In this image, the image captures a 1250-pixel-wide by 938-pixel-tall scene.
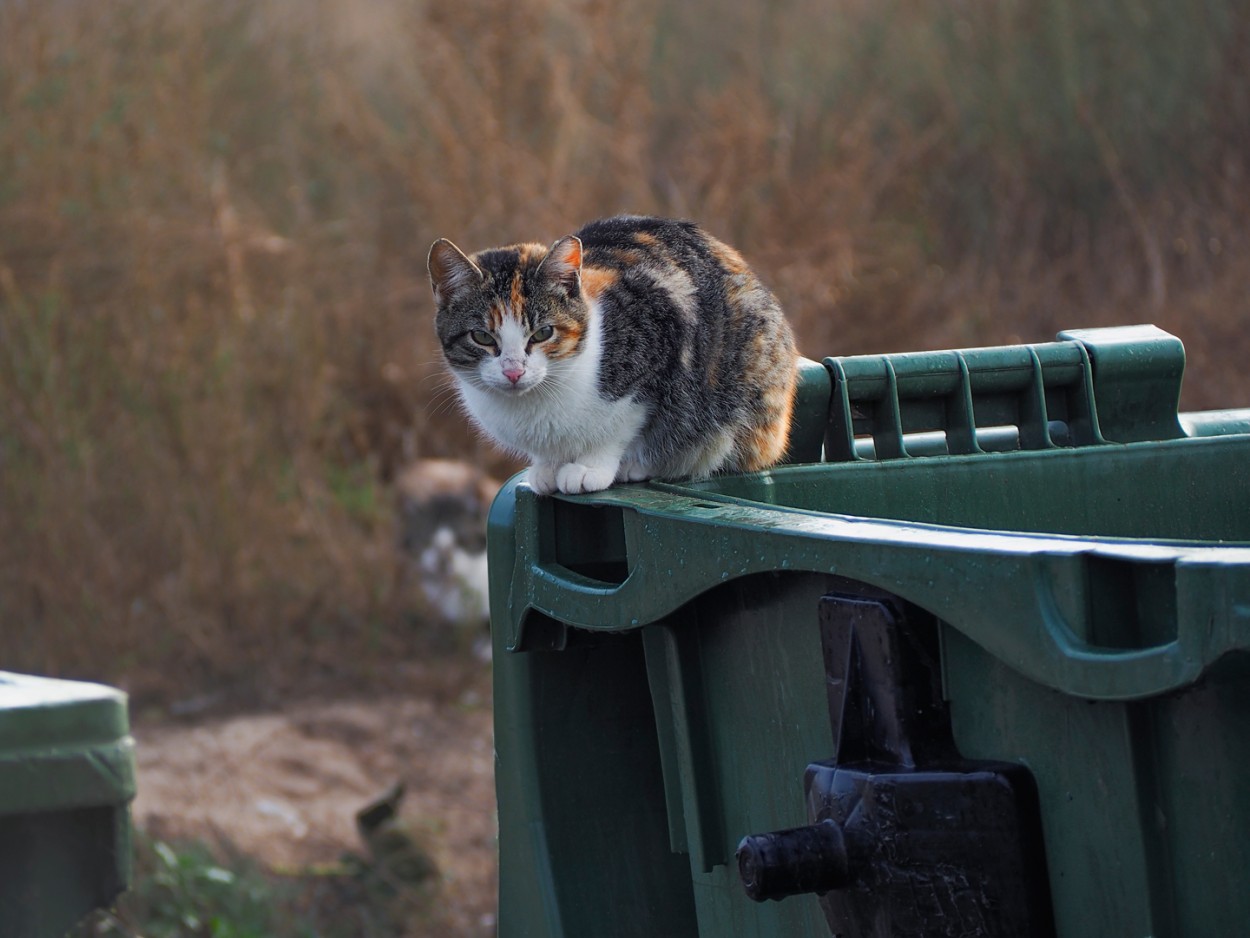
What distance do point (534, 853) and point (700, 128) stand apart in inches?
188

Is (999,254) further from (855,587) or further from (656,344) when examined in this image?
(855,587)

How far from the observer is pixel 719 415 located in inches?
87.1

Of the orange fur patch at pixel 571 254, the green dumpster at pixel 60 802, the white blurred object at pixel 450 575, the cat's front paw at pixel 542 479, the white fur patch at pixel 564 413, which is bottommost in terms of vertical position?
the white blurred object at pixel 450 575

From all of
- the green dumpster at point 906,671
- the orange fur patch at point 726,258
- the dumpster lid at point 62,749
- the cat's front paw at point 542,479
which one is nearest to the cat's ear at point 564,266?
the orange fur patch at point 726,258

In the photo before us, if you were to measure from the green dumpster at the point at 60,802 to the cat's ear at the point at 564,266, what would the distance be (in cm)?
89

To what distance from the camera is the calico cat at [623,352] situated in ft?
7.31

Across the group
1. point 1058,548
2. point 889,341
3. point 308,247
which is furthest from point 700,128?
point 1058,548

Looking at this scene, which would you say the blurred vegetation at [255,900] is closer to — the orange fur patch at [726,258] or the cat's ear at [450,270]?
the cat's ear at [450,270]

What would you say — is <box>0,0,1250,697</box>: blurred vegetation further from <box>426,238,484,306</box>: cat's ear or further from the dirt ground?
<box>426,238,484,306</box>: cat's ear

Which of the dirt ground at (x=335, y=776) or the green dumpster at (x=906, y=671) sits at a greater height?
the green dumpster at (x=906, y=671)

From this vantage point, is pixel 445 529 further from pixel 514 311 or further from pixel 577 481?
pixel 577 481

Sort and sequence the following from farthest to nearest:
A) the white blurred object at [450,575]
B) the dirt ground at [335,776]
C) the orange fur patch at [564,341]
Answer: the white blurred object at [450,575], the dirt ground at [335,776], the orange fur patch at [564,341]

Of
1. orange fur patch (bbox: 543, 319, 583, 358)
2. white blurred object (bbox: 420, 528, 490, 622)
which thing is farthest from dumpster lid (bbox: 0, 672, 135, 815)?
white blurred object (bbox: 420, 528, 490, 622)

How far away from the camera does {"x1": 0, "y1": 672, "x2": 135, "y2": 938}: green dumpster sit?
1.87 meters
